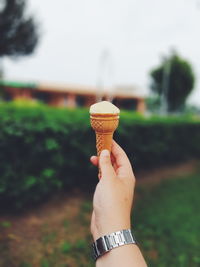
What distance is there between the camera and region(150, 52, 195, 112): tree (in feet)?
151

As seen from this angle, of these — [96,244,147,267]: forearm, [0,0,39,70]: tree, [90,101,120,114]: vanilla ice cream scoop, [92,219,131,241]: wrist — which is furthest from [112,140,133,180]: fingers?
[0,0,39,70]: tree

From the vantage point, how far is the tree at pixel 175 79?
46.1 meters

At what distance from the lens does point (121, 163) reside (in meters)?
1.95

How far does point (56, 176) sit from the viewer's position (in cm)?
557

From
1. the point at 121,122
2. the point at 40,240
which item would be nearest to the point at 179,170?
the point at 121,122

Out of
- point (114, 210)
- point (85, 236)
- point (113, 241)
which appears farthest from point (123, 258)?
point (85, 236)

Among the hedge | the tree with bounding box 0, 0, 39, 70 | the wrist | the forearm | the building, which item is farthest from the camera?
the building

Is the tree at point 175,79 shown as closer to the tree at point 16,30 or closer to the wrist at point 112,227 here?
the tree at point 16,30

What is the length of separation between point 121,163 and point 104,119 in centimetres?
30

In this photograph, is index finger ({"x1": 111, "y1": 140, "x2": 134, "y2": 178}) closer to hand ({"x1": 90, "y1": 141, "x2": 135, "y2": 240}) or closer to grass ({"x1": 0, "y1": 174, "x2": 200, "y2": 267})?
hand ({"x1": 90, "y1": 141, "x2": 135, "y2": 240})

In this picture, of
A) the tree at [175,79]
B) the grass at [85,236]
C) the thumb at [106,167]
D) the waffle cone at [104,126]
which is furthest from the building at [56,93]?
the thumb at [106,167]

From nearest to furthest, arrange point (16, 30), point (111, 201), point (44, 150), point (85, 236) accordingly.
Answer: point (111, 201)
point (85, 236)
point (44, 150)
point (16, 30)

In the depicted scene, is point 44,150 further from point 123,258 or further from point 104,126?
point 123,258

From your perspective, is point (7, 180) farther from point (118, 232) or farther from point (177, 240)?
point (118, 232)
